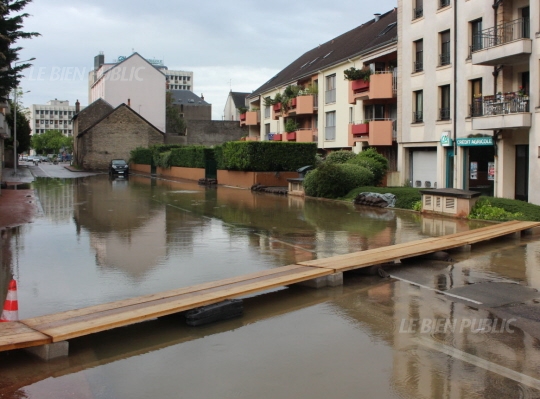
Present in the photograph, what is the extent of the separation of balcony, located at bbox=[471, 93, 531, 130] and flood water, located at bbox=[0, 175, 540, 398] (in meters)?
8.69

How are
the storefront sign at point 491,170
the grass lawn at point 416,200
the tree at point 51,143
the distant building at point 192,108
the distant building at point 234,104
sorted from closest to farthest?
the grass lawn at point 416,200
the storefront sign at point 491,170
the distant building at point 234,104
the distant building at point 192,108
the tree at point 51,143

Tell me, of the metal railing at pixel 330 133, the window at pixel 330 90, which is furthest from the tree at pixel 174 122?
the metal railing at pixel 330 133

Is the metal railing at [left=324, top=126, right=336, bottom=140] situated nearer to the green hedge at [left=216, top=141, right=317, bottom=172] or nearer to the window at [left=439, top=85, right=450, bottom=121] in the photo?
the green hedge at [left=216, top=141, right=317, bottom=172]

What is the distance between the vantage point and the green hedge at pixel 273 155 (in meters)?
37.0

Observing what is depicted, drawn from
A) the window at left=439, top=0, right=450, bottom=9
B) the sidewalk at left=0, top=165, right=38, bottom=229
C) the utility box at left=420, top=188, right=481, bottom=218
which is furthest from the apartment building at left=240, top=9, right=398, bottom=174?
the sidewalk at left=0, top=165, right=38, bottom=229

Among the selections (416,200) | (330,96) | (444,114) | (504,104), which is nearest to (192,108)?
(330,96)

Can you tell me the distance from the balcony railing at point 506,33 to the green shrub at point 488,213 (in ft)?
23.6

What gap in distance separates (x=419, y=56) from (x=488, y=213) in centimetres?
1370

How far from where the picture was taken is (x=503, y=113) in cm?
2323

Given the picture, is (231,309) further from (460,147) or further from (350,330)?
(460,147)

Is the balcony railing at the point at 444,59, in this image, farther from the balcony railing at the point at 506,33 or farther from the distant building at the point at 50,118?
the distant building at the point at 50,118

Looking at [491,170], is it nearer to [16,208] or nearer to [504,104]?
[504,104]

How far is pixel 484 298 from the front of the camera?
8812 mm

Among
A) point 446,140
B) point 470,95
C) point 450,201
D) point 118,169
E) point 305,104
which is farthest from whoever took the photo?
point 118,169
